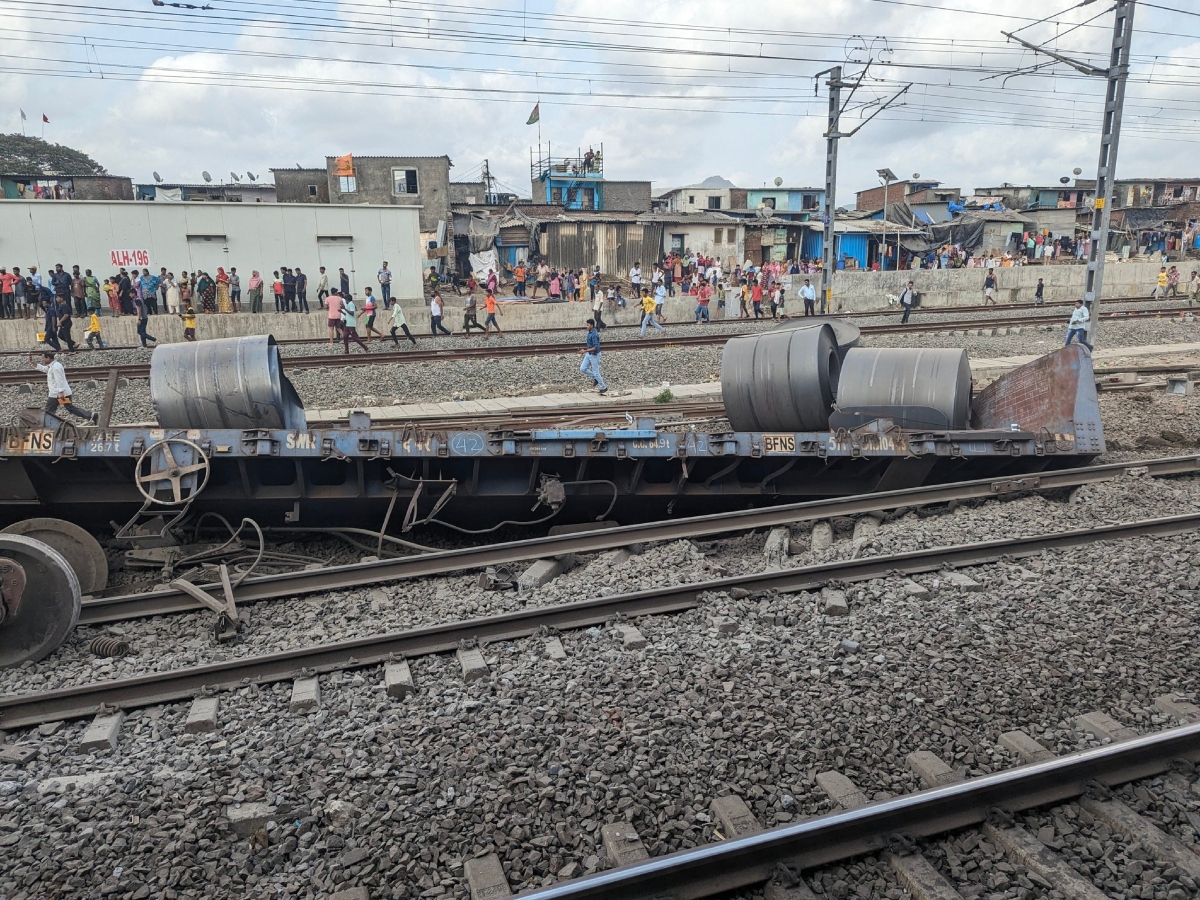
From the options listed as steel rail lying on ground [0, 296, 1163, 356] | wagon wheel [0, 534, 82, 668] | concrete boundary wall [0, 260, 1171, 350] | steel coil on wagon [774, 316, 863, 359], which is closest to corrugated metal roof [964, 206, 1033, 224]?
concrete boundary wall [0, 260, 1171, 350]

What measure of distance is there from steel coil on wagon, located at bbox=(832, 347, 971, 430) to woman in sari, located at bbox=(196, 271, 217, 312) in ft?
70.3

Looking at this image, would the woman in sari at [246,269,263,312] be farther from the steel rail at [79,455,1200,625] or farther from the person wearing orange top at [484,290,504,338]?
the steel rail at [79,455,1200,625]

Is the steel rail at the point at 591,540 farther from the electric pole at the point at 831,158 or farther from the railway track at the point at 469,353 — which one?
the electric pole at the point at 831,158

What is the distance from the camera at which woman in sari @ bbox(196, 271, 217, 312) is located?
82.7 ft

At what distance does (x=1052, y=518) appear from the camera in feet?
28.4

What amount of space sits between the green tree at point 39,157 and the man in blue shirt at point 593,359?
216ft

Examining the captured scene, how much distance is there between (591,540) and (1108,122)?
16849mm

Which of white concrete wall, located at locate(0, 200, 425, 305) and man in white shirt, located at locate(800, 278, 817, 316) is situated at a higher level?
white concrete wall, located at locate(0, 200, 425, 305)

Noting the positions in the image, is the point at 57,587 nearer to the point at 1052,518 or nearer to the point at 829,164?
the point at 1052,518

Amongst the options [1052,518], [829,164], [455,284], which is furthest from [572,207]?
[1052,518]

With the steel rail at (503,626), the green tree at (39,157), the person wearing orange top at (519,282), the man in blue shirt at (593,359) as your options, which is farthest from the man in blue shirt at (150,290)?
the green tree at (39,157)

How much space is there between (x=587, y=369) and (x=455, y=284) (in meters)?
21.3

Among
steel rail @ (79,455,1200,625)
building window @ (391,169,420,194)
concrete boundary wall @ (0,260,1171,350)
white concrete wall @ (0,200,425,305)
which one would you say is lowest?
steel rail @ (79,455,1200,625)

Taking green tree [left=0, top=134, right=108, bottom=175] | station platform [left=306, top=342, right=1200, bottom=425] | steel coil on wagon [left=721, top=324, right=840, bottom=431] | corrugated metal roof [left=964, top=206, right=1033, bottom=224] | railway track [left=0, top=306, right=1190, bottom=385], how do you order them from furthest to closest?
green tree [left=0, top=134, right=108, bottom=175] < corrugated metal roof [left=964, top=206, right=1033, bottom=224] < railway track [left=0, top=306, right=1190, bottom=385] < station platform [left=306, top=342, right=1200, bottom=425] < steel coil on wagon [left=721, top=324, right=840, bottom=431]
